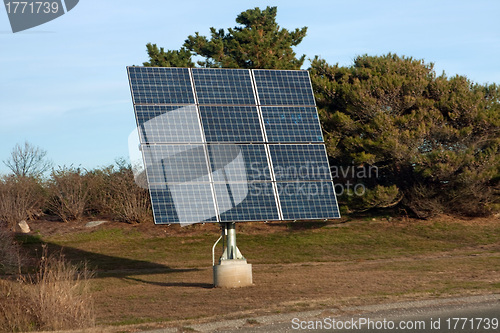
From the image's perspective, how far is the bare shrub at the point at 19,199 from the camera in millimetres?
39500

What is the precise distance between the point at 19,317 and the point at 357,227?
91.6ft

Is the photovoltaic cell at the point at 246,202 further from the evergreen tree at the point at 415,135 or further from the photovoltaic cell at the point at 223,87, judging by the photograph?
the evergreen tree at the point at 415,135

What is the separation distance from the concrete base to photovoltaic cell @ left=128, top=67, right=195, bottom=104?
19.0 feet

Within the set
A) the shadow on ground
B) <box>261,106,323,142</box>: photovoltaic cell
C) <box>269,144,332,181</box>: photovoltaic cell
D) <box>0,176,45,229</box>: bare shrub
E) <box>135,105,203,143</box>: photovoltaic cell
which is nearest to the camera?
<box>135,105,203,143</box>: photovoltaic cell

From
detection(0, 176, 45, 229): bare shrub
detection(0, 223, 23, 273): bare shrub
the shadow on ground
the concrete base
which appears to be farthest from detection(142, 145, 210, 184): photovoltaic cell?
detection(0, 176, 45, 229): bare shrub

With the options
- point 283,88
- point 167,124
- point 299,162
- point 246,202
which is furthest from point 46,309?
point 283,88

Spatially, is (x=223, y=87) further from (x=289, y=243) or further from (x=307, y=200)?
(x=289, y=243)

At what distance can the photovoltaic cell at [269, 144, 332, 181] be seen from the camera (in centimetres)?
2109

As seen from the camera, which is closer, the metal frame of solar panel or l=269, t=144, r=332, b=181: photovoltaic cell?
the metal frame of solar panel

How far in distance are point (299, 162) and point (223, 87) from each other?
13.0 ft

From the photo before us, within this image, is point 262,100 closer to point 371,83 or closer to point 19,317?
point 19,317

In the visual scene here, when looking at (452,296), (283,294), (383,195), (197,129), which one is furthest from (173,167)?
(383,195)

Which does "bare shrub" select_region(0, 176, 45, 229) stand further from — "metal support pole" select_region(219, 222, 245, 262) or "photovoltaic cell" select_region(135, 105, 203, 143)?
"metal support pole" select_region(219, 222, 245, 262)

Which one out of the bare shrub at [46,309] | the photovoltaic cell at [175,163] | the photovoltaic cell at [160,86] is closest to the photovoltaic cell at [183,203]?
the photovoltaic cell at [175,163]
